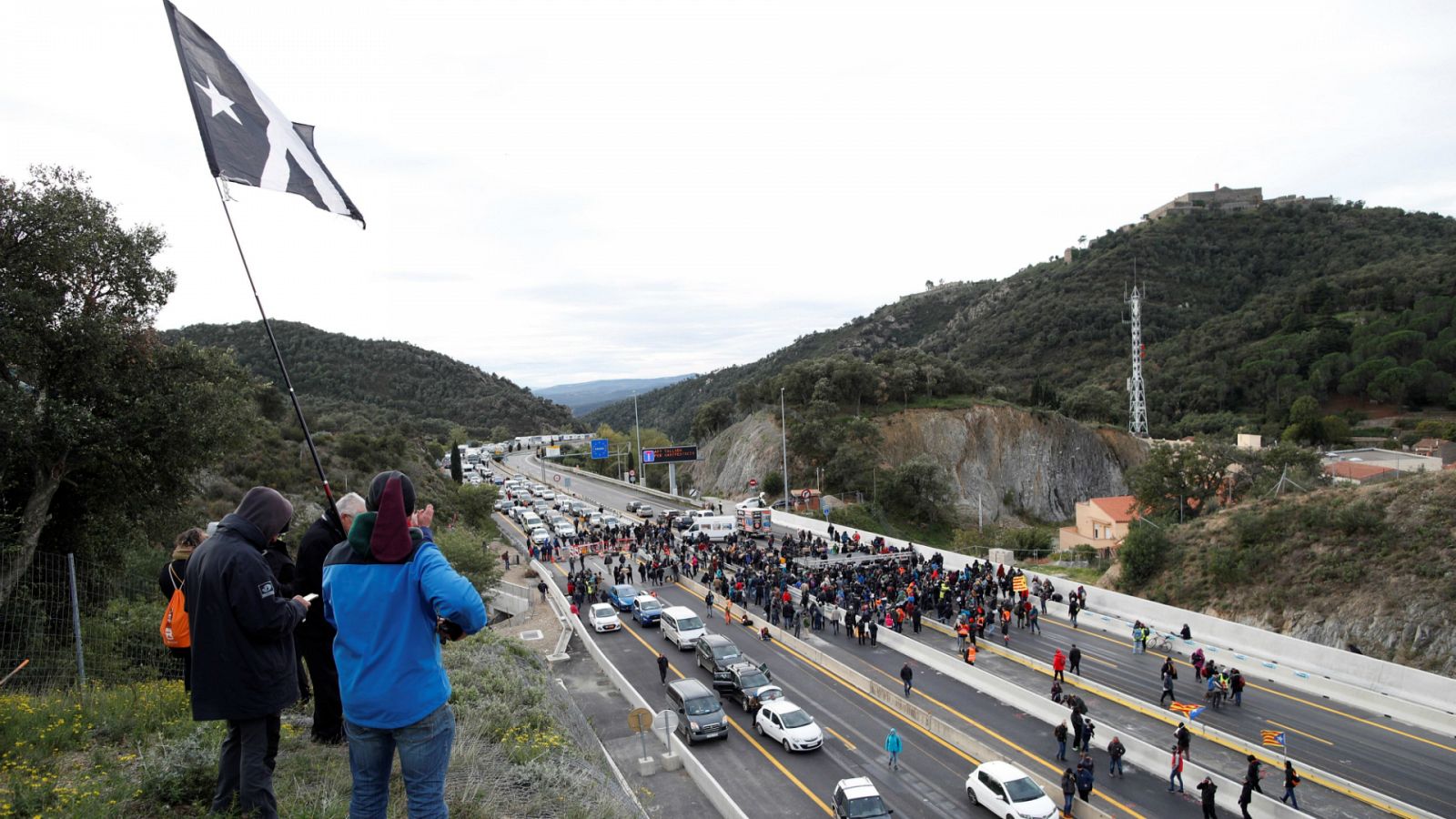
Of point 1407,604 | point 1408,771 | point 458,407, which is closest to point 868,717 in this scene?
point 1408,771

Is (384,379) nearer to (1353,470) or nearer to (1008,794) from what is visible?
(1353,470)

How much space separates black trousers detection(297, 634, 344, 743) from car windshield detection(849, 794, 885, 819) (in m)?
8.91

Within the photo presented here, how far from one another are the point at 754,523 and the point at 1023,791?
3043 centimetres

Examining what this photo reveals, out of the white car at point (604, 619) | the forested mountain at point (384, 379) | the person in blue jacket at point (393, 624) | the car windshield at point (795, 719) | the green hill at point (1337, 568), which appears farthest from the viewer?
the forested mountain at point (384, 379)

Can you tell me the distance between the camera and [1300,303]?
99.3 metres

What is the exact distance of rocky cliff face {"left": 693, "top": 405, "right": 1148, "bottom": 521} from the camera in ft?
227

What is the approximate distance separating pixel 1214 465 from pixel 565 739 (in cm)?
4221

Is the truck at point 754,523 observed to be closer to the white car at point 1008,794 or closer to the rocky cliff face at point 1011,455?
the rocky cliff face at point 1011,455

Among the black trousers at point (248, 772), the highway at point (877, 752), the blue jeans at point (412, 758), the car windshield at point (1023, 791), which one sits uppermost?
the blue jeans at point (412, 758)

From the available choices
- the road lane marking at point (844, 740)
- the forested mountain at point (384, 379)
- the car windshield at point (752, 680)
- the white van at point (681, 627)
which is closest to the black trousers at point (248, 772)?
the road lane marking at point (844, 740)

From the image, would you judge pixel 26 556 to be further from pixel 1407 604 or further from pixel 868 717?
pixel 1407 604

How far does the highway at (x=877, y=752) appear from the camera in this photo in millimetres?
14188

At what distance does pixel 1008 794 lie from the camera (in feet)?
42.2

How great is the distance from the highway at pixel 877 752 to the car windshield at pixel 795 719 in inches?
24.8
